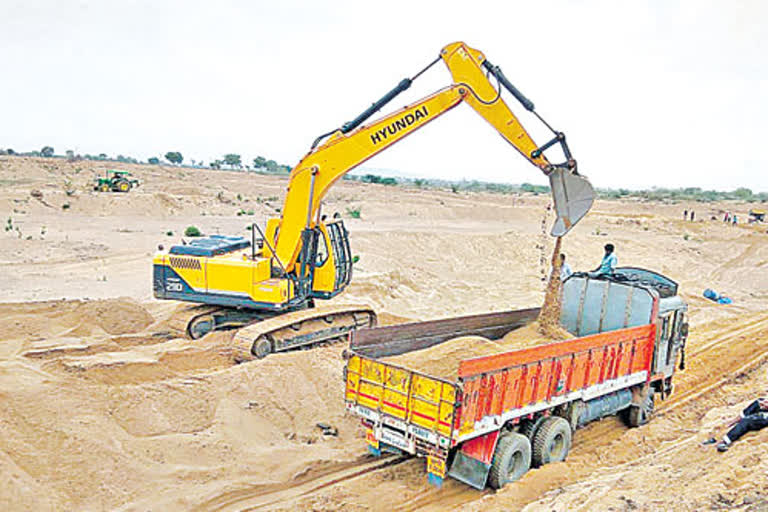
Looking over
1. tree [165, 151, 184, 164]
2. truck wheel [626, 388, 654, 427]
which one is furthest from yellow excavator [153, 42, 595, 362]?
tree [165, 151, 184, 164]

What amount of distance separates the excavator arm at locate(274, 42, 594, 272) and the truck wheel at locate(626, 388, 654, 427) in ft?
9.43

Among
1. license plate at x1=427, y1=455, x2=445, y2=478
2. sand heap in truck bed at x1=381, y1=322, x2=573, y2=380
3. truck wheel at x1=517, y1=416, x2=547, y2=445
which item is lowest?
license plate at x1=427, y1=455, x2=445, y2=478

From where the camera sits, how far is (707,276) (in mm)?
27484

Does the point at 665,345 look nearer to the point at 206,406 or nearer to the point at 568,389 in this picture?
the point at 568,389

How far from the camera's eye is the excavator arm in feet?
34.4

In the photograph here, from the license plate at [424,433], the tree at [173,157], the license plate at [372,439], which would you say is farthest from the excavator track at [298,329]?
the tree at [173,157]

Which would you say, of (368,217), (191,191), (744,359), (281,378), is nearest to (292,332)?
(281,378)

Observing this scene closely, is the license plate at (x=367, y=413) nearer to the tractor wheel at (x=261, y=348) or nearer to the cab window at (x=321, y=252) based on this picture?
the tractor wheel at (x=261, y=348)

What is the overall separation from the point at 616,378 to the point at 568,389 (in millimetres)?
1259

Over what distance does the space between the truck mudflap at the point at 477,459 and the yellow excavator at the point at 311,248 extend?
4.32 m

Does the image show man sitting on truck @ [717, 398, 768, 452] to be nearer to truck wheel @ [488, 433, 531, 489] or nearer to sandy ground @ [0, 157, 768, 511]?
sandy ground @ [0, 157, 768, 511]

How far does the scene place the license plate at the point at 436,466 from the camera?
6.93 m

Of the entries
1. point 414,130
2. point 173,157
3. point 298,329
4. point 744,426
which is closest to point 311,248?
point 298,329

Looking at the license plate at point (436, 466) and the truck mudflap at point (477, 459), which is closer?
the license plate at point (436, 466)
